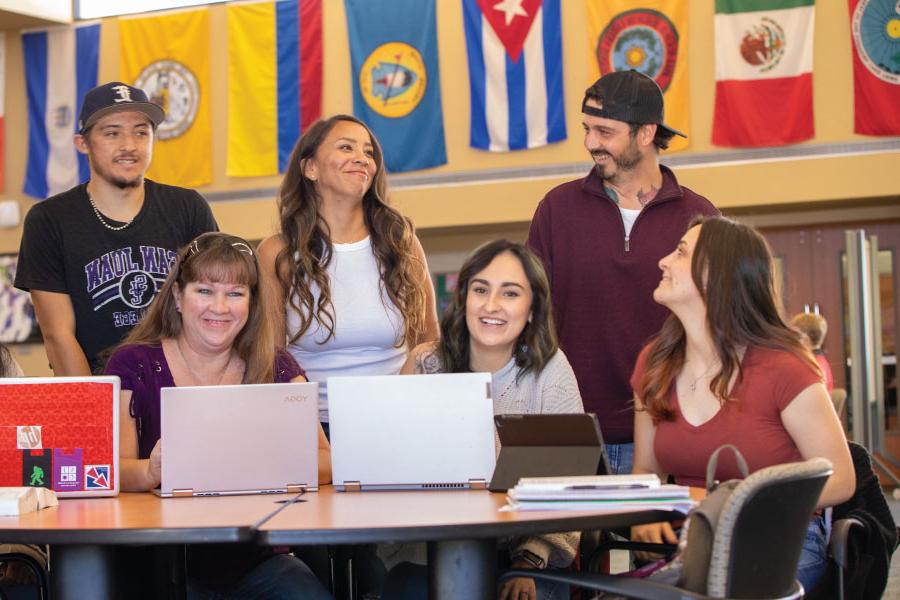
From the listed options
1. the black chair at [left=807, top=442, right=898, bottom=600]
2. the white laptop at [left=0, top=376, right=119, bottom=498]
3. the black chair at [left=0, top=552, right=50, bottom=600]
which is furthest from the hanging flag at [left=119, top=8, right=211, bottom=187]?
the black chair at [left=807, top=442, right=898, bottom=600]

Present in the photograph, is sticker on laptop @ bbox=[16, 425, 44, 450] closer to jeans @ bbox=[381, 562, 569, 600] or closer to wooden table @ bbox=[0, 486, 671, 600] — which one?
wooden table @ bbox=[0, 486, 671, 600]

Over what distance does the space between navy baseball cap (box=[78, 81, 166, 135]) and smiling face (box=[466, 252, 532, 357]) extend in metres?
1.53

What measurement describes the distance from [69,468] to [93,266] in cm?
122

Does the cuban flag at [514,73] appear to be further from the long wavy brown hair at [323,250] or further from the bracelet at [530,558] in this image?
the bracelet at [530,558]

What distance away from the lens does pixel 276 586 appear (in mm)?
2764

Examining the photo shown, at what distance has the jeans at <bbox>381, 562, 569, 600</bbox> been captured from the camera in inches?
110

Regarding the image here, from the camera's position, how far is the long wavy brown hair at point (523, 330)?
3.23 m

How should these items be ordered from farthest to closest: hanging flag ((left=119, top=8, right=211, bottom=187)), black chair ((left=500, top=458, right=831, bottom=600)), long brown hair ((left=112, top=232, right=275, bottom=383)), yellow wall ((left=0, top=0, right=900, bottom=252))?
hanging flag ((left=119, top=8, right=211, bottom=187)), yellow wall ((left=0, top=0, right=900, bottom=252)), long brown hair ((left=112, top=232, right=275, bottom=383)), black chair ((left=500, top=458, right=831, bottom=600))

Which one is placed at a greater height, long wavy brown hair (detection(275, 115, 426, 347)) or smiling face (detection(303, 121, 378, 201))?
smiling face (detection(303, 121, 378, 201))

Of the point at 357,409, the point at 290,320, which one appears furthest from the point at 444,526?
the point at 290,320

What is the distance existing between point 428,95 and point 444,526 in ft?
28.0

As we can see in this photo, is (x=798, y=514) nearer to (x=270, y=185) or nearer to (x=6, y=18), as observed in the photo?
(x=270, y=185)

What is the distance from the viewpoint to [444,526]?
6.88ft

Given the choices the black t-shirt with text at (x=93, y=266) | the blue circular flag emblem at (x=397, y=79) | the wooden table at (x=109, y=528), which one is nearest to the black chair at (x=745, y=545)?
the wooden table at (x=109, y=528)
